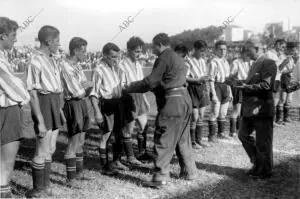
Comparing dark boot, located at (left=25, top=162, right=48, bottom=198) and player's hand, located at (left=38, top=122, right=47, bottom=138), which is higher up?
player's hand, located at (left=38, top=122, right=47, bottom=138)

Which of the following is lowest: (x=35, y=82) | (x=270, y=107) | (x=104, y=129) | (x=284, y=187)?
(x=284, y=187)

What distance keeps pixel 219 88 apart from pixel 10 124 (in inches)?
209

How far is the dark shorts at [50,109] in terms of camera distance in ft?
15.4

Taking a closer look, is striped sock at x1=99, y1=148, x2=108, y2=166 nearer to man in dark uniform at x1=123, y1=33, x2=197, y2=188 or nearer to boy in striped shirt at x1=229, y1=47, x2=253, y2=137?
man in dark uniform at x1=123, y1=33, x2=197, y2=188

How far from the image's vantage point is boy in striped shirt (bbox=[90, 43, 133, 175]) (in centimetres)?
598

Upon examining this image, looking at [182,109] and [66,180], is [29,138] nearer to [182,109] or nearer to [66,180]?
[66,180]

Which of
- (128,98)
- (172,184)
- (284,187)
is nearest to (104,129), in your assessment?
(128,98)

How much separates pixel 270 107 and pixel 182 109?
4.38 feet

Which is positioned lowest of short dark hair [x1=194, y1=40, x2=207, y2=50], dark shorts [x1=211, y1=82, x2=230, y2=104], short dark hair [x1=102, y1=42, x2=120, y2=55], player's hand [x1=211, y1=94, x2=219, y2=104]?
player's hand [x1=211, y1=94, x2=219, y2=104]

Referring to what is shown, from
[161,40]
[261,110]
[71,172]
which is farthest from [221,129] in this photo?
[71,172]

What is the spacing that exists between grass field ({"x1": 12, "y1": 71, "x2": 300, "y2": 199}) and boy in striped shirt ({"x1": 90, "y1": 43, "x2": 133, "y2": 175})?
35 cm

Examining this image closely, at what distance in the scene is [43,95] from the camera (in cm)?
469

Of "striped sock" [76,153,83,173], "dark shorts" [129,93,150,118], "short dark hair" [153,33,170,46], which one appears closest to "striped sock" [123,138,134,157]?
"dark shorts" [129,93,150,118]

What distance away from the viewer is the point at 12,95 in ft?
13.0
